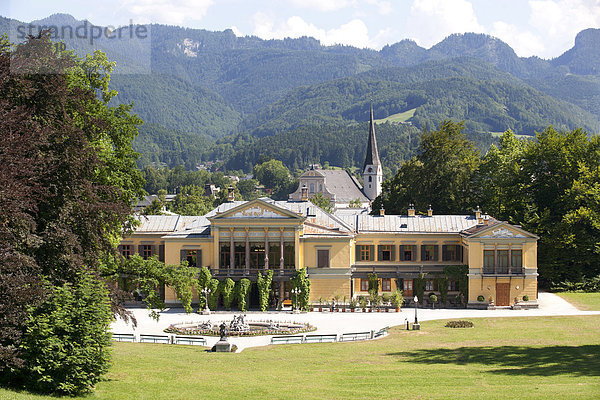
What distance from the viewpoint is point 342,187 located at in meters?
179

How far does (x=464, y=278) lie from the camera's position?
59.8 meters

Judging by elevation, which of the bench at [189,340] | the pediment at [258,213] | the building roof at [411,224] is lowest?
the bench at [189,340]

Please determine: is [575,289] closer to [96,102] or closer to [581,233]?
[581,233]

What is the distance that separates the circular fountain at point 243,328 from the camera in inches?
1829

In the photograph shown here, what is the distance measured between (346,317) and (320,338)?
10917 mm

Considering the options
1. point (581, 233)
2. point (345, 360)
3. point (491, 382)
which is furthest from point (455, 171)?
point (491, 382)

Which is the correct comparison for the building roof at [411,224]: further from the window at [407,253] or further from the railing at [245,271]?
the railing at [245,271]

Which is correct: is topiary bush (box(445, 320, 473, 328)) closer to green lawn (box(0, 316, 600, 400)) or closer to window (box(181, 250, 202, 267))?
green lawn (box(0, 316, 600, 400))

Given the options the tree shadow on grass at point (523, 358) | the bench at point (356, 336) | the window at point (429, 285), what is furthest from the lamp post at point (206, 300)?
the tree shadow on grass at point (523, 358)

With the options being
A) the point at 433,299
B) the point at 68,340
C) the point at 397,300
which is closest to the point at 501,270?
the point at 433,299

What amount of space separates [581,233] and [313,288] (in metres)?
22.0

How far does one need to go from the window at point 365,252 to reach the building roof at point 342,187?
4371 inches

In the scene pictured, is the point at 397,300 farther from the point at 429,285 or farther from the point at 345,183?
the point at 345,183

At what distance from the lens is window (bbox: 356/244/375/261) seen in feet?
206
